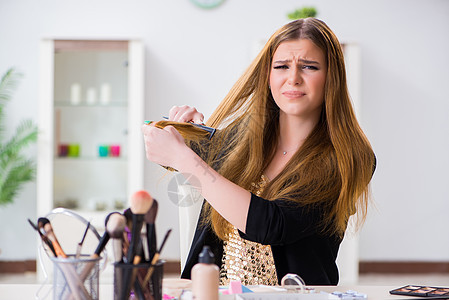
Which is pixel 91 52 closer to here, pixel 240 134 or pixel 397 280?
pixel 240 134

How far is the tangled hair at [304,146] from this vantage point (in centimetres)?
154

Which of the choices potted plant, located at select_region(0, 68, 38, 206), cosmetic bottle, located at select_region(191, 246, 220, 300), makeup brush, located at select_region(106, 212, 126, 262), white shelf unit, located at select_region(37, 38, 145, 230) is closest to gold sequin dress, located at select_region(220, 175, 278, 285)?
cosmetic bottle, located at select_region(191, 246, 220, 300)

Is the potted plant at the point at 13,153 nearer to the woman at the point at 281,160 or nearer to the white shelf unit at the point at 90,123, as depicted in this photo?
the white shelf unit at the point at 90,123

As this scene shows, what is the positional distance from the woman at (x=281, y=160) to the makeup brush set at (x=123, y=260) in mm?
384

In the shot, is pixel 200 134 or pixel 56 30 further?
pixel 56 30

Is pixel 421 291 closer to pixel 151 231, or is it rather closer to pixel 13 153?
pixel 151 231

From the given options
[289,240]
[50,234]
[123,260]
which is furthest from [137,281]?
[289,240]

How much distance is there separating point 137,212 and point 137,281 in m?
0.13

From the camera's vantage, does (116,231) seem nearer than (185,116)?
Yes

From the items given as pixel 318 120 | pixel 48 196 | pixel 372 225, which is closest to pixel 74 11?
pixel 48 196

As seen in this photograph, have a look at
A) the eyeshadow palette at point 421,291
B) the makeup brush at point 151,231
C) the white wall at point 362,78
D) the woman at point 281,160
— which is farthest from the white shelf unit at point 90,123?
the makeup brush at point 151,231

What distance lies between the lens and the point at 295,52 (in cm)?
157

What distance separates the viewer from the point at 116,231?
97cm

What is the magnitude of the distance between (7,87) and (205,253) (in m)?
3.72
